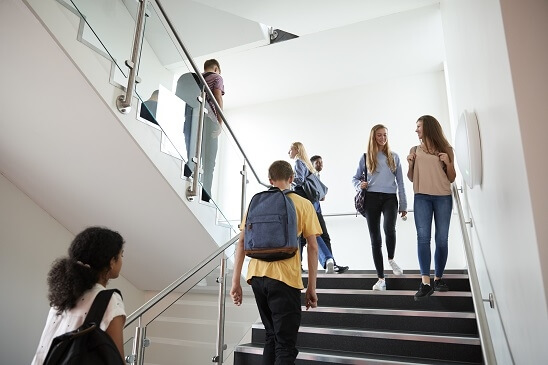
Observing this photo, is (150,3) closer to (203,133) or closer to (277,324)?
(203,133)

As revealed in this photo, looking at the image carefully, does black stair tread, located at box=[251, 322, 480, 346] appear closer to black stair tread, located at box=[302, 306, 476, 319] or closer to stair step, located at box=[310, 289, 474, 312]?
black stair tread, located at box=[302, 306, 476, 319]

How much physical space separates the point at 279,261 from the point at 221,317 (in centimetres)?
115

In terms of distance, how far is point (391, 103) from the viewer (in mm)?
7043

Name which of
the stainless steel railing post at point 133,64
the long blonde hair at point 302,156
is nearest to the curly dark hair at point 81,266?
the stainless steel railing post at point 133,64

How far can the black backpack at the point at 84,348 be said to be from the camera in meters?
1.29

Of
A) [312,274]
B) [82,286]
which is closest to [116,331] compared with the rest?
[82,286]

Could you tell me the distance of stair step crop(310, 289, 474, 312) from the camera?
3055 millimetres

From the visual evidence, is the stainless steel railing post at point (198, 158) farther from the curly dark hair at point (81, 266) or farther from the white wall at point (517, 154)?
the white wall at point (517, 154)

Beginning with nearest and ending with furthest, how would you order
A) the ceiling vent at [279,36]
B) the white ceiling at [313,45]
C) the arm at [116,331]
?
the arm at [116,331] < the white ceiling at [313,45] < the ceiling vent at [279,36]

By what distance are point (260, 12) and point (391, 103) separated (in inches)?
134

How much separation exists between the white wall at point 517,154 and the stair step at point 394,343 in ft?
0.90

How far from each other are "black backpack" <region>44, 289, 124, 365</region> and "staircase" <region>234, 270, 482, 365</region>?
1.81 meters

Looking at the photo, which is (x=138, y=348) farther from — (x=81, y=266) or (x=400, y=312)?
(x=400, y=312)

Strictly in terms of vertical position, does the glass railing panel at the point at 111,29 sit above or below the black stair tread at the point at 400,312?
above
